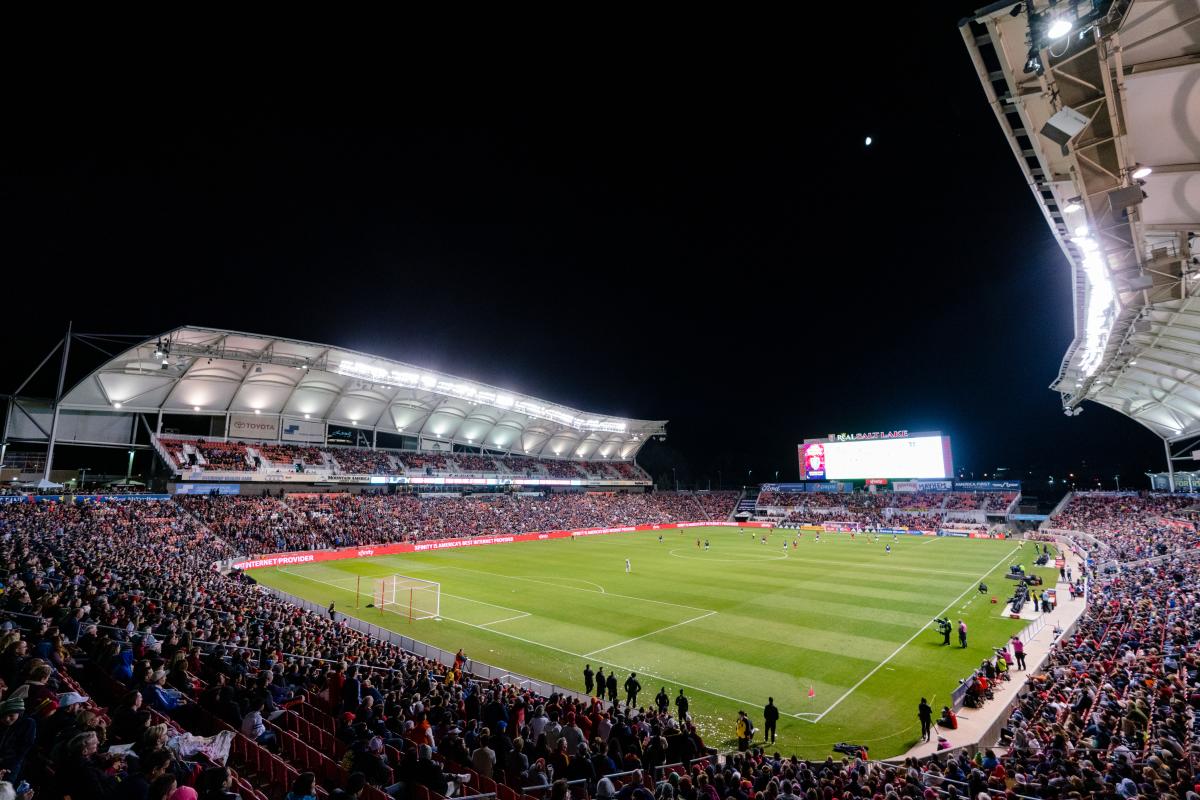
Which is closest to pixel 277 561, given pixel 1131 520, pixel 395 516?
pixel 395 516

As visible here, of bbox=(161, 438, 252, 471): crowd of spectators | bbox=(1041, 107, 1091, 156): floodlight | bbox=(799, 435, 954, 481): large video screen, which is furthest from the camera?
bbox=(799, 435, 954, 481): large video screen

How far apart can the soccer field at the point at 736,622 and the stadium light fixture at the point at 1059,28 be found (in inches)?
547

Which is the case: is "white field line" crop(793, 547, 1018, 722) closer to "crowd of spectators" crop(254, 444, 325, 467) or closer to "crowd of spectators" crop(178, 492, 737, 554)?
"crowd of spectators" crop(178, 492, 737, 554)

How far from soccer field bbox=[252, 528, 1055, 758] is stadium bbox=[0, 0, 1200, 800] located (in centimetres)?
19

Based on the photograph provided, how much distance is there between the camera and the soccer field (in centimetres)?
1617

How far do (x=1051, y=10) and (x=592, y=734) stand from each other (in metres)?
13.1

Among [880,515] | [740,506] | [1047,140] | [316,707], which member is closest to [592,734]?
[316,707]

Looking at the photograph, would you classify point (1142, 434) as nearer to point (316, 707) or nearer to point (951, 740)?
point (951, 740)

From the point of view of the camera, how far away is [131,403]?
45.2 metres

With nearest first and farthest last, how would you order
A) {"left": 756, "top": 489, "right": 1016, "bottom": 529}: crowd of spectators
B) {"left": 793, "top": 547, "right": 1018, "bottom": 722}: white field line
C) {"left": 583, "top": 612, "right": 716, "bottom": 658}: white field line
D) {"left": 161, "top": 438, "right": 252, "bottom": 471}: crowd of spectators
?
{"left": 793, "top": 547, "right": 1018, "bottom": 722}: white field line
{"left": 583, "top": 612, "right": 716, "bottom": 658}: white field line
{"left": 161, "top": 438, "right": 252, "bottom": 471}: crowd of spectators
{"left": 756, "top": 489, "right": 1016, "bottom": 529}: crowd of spectators

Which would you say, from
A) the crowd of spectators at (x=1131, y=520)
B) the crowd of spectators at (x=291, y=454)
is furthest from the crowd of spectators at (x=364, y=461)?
the crowd of spectators at (x=1131, y=520)

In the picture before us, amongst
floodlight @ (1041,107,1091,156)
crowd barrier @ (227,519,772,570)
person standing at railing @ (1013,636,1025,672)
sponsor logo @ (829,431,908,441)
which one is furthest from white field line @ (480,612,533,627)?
sponsor logo @ (829,431,908,441)

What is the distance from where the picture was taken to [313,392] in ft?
181

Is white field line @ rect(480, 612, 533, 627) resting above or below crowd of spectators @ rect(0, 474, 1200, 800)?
below
